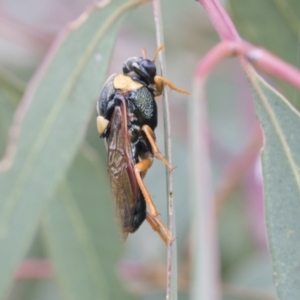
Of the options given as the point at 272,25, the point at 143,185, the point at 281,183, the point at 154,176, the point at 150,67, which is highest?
the point at 154,176

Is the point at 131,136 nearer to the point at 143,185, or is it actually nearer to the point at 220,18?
the point at 143,185

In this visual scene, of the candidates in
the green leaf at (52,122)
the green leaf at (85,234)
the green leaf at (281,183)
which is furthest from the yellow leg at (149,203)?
the green leaf at (85,234)

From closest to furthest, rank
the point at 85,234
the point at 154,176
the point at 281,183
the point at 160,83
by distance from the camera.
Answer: the point at 281,183
the point at 160,83
the point at 85,234
the point at 154,176

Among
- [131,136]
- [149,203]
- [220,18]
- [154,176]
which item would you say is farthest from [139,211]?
[154,176]

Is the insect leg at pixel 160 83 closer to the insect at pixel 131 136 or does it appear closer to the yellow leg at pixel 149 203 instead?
the insect at pixel 131 136

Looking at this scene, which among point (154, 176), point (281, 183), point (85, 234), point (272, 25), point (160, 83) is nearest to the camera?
point (281, 183)

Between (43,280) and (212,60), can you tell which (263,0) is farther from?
(43,280)

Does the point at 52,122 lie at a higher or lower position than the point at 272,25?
lower
